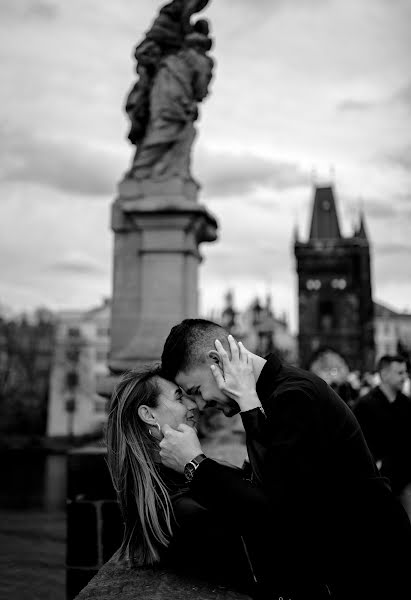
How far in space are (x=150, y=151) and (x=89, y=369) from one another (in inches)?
2335

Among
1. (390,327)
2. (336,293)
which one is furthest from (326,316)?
(390,327)

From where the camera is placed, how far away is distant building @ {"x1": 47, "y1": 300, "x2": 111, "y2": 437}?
60.7m

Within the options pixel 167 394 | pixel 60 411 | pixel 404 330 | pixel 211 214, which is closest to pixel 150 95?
pixel 211 214

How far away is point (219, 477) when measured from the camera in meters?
2.40

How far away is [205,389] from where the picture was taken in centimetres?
264

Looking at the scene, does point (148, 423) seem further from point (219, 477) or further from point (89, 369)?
point (89, 369)

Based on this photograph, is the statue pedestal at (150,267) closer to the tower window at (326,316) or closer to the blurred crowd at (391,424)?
the blurred crowd at (391,424)

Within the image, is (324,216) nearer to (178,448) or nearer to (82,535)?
(82,535)

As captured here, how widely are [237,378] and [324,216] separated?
117083mm

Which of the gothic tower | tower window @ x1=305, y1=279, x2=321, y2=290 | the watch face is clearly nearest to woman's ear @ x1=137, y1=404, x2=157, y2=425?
the watch face

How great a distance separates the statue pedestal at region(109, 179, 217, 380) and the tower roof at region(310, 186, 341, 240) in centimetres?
10702

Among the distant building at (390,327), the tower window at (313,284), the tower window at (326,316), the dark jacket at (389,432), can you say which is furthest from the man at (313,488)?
the tower window at (313,284)

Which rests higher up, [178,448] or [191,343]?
[191,343]

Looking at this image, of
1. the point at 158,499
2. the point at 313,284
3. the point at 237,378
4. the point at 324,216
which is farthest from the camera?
the point at 324,216
